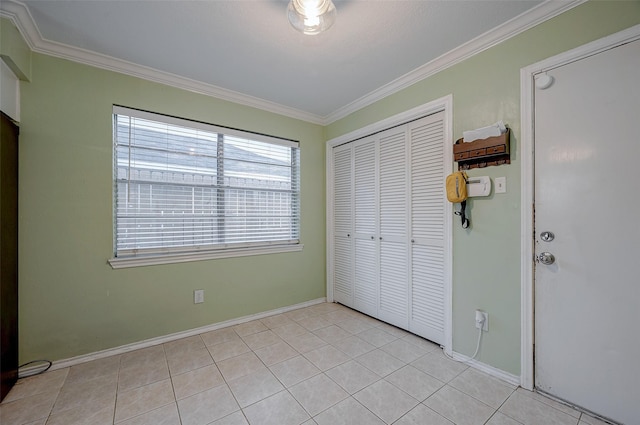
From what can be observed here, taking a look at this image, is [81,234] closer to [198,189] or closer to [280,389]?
[198,189]

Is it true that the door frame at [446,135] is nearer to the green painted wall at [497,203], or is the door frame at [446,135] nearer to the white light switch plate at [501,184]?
the green painted wall at [497,203]

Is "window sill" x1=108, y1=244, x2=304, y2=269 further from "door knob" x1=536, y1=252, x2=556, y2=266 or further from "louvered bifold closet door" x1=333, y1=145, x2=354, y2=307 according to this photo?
"door knob" x1=536, y1=252, x2=556, y2=266

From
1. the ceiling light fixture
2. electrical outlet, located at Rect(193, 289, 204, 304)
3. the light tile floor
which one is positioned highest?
the ceiling light fixture

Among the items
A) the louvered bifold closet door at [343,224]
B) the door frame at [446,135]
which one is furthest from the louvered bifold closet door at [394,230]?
the louvered bifold closet door at [343,224]

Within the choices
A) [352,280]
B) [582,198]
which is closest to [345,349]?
[352,280]

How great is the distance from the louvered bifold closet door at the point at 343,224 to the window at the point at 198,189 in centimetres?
54

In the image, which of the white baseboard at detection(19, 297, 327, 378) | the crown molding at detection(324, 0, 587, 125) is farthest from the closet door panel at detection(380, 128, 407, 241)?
the white baseboard at detection(19, 297, 327, 378)

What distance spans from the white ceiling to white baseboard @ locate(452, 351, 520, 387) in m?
2.48

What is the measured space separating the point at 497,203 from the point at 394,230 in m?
1.02

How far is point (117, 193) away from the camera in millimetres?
2240

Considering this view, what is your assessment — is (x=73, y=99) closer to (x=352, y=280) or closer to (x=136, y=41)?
(x=136, y=41)

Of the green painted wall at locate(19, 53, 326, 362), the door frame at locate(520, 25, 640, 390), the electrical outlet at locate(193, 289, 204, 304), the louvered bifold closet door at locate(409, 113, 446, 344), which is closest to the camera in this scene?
the door frame at locate(520, 25, 640, 390)

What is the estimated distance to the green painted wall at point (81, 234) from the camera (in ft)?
6.33

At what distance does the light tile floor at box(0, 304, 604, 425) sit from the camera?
1498 mm
